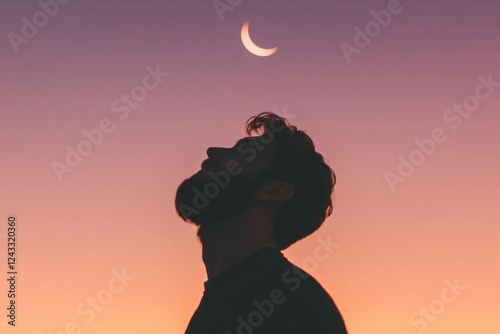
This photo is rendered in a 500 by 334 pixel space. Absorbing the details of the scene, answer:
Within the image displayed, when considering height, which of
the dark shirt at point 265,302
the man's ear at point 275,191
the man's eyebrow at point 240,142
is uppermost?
the man's eyebrow at point 240,142

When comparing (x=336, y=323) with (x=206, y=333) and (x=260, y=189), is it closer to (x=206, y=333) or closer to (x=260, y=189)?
(x=206, y=333)

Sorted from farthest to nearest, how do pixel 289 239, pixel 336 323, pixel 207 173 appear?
pixel 207 173, pixel 289 239, pixel 336 323

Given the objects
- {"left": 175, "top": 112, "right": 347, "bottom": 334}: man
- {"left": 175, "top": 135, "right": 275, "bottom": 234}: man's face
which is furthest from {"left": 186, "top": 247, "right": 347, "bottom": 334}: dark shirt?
{"left": 175, "top": 135, "right": 275, "bottom": 234}: man's face

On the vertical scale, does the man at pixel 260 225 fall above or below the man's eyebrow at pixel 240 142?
below

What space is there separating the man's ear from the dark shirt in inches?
17.0

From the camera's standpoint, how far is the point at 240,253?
273 centimetres

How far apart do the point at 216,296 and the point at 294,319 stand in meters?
0.46

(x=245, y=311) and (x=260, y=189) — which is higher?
(x=260, y=189)

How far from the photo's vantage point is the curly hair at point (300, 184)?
3.11 metres

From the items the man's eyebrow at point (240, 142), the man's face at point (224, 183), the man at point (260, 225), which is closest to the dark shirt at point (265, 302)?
the man at point (260, 225)

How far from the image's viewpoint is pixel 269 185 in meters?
3.17

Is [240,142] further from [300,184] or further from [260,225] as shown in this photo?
[260,225]

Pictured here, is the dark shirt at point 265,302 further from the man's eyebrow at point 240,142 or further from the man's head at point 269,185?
the man's eyebrow at point 240,142

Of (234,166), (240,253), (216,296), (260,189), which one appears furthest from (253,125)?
(216,296)
